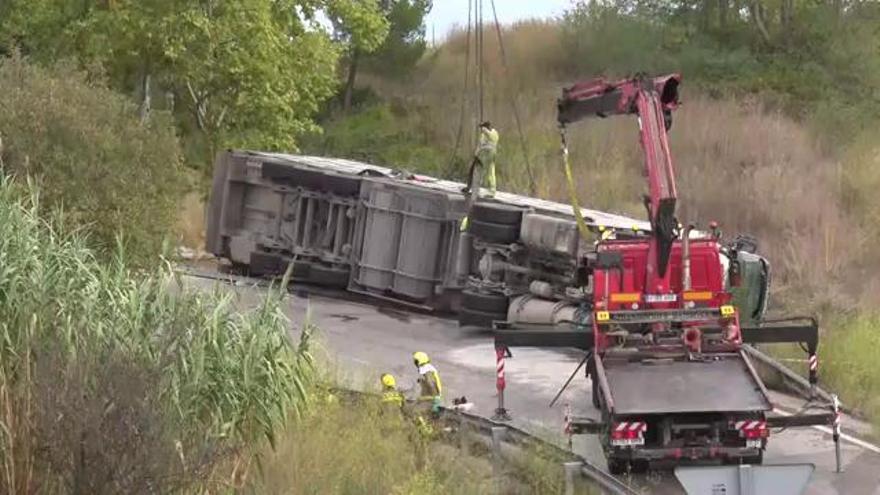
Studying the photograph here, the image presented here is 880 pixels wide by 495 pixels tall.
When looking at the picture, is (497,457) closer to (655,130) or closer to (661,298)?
(661,298)

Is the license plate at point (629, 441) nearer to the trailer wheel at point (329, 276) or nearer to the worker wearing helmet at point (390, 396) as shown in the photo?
the worker wearing helmet at point (390, 396)

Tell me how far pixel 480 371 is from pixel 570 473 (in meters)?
7.13

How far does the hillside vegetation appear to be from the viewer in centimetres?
2225

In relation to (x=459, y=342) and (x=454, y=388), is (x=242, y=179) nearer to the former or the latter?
(x=459, y=342)

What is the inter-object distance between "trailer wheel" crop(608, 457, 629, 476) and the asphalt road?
0.18m

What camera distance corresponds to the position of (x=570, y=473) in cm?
1027

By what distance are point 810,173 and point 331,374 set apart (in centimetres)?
1757

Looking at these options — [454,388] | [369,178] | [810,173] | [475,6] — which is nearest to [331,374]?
[454,388]

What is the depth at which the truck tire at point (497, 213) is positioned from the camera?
19.2 meters

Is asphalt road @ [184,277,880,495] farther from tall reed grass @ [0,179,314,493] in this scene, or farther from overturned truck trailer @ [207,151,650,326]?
tall reed grass @ [0,179,314,493]

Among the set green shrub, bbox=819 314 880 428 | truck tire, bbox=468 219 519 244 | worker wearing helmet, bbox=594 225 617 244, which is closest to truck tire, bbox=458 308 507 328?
truck tire, bbox=468 219 519 244

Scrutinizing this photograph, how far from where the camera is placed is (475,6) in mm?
23297

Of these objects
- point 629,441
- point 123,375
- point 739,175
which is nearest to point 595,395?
point 629,441

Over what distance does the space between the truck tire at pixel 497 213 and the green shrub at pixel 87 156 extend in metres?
5.77
